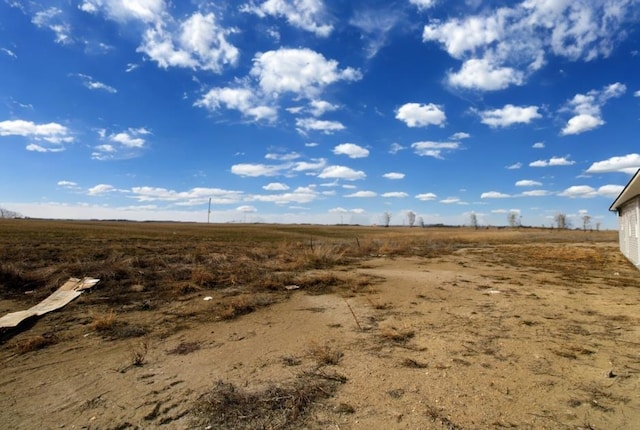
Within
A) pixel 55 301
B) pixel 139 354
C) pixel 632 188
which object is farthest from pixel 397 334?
pixel 632 188

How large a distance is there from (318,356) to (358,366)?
0.67 m

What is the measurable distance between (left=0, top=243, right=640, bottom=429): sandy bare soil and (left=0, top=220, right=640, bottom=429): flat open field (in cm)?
2

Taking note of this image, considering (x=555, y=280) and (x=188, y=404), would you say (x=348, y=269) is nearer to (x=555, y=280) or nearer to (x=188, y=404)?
(x=555, y=280)

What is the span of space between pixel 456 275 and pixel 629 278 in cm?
587

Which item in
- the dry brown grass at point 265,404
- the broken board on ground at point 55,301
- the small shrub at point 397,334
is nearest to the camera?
the dry brown grass at point 265,404

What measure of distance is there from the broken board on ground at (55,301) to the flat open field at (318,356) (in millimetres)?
214

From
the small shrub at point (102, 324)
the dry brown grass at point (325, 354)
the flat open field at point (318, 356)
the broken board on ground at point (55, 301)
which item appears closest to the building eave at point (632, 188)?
the flat open field at point (318, 356)

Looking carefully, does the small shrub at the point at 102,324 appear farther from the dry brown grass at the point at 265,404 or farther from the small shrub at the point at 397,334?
the small shrub at the point at 397,334

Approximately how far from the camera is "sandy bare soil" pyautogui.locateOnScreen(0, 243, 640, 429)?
13.3 ft

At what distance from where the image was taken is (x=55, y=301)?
9.50 m

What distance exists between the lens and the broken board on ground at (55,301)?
25.4 ft

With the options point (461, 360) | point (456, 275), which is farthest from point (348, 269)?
point (461, 360)

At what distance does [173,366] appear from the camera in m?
5.61

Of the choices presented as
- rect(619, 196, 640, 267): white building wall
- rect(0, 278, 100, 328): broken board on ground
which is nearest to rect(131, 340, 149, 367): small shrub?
rect(0, 278, 100, 328): broken board on ground
